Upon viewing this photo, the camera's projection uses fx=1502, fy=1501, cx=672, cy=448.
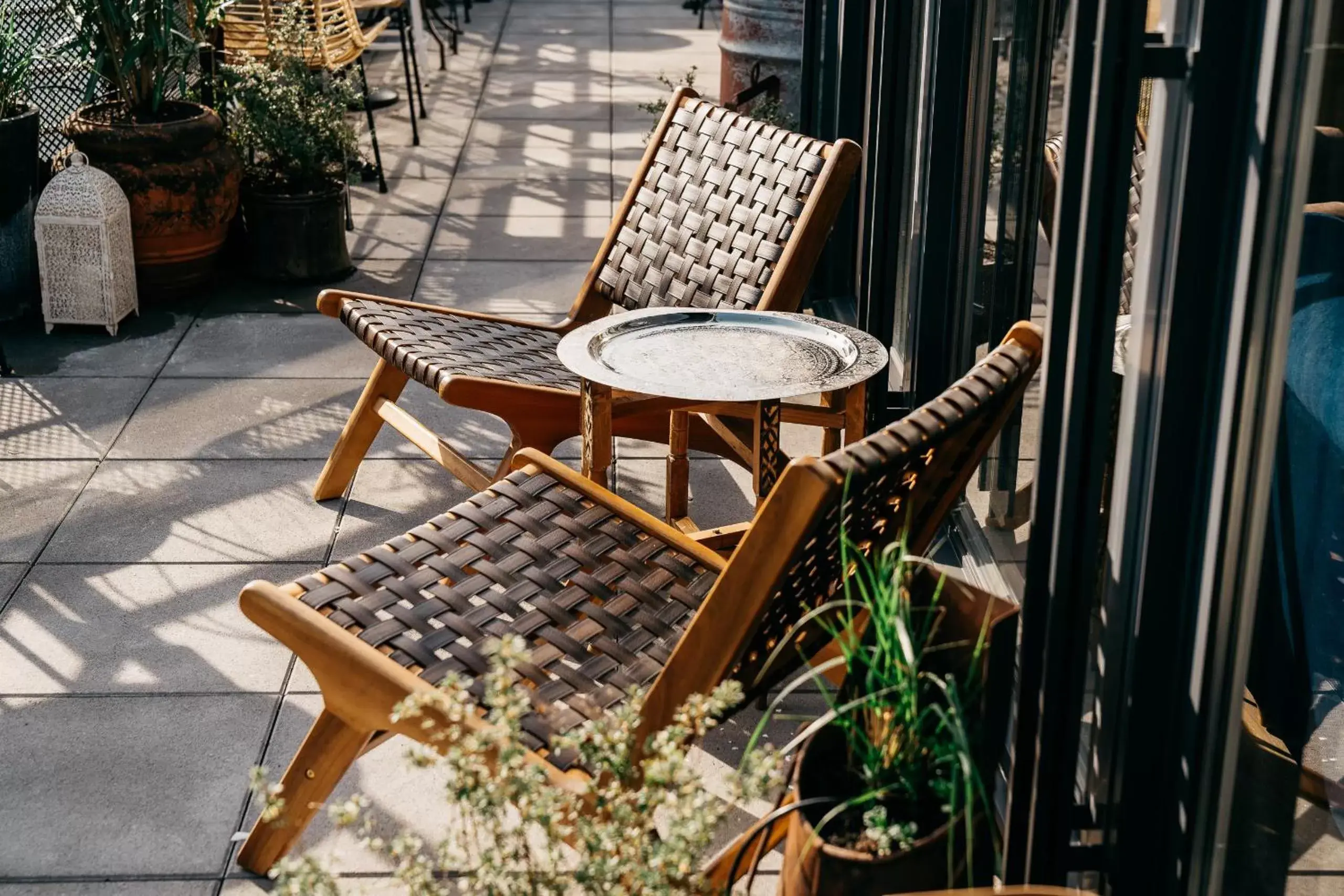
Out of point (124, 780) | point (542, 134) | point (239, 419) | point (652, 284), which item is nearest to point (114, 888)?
point (124, 780)

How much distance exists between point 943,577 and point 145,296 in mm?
4030

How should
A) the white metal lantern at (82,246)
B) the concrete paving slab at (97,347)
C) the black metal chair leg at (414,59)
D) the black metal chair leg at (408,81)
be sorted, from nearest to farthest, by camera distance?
the concrete paving slab at (97,347) < the white metal lantern at (82,246) < the black metal chair leg at (408,81) < the black metal chair leg at (414,59)

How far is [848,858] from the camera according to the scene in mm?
1582

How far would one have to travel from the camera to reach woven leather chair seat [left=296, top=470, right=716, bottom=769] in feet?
7.00

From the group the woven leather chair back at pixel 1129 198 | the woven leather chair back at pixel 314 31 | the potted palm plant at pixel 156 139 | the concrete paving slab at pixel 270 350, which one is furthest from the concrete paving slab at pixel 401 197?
the woven leather chair back at pixel 1129 198

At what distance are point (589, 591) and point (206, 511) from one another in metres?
1.68

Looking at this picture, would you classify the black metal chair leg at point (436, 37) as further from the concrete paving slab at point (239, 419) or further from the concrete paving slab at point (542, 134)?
the concrete paving slab at point (239, 419)

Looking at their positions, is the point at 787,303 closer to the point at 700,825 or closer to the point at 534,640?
the point at 534,640

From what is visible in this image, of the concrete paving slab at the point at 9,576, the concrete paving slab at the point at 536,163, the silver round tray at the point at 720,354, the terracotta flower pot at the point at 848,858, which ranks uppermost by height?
the silver round tray at the point at 720,354

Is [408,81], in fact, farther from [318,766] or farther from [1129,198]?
[1129,198]

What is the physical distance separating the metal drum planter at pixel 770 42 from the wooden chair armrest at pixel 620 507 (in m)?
2.93

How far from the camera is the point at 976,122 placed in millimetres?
3223

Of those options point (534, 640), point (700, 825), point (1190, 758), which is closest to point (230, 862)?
point (534, 640)

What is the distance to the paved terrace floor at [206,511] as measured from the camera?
257cm
